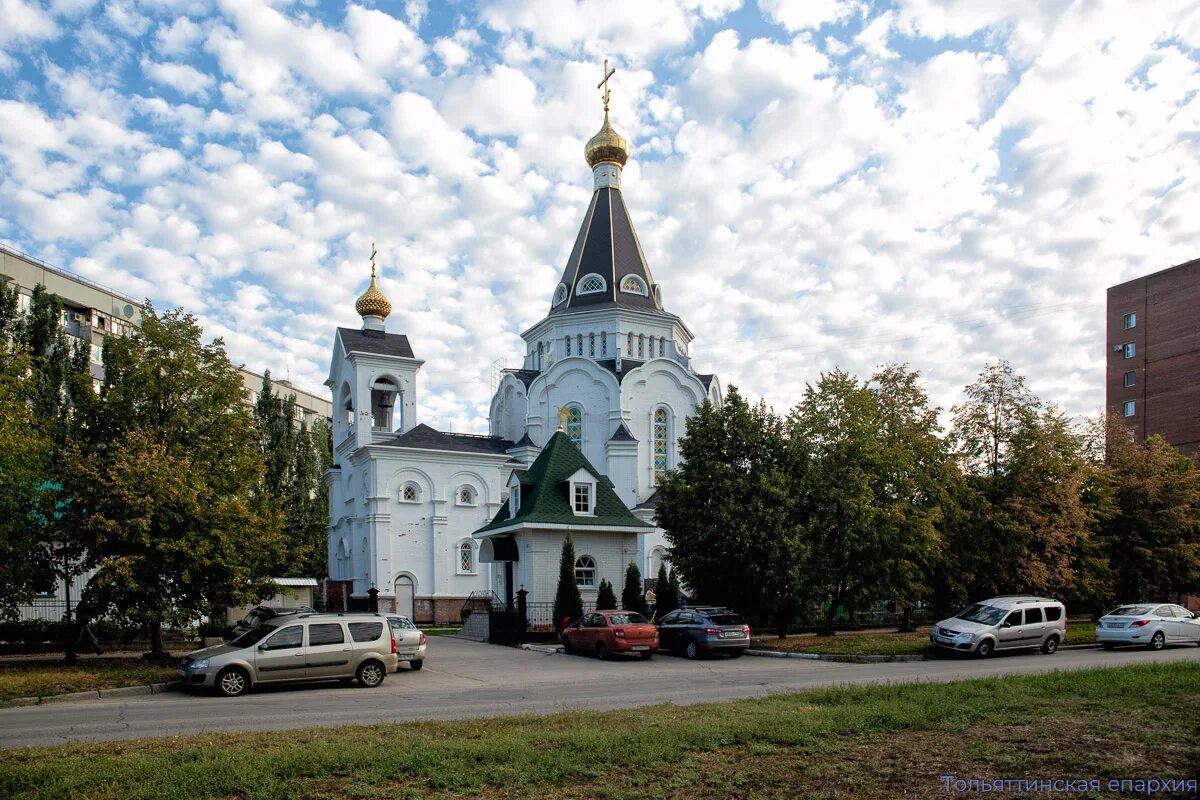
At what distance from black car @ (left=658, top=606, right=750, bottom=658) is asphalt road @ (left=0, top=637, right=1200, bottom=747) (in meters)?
0.43

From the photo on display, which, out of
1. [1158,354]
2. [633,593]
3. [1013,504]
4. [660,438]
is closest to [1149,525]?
[1013,504]

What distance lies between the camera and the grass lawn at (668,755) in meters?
8.16

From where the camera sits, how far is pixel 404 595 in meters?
44.6

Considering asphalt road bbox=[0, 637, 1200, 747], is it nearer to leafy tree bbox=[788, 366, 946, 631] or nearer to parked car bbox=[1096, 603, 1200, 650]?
parked car bbox=[1096, 603, 1200, 650]

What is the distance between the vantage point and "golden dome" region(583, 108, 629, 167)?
191 ft

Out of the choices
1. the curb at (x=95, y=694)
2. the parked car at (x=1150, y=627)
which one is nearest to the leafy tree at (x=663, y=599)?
the parked car at (x=1150, y=627)

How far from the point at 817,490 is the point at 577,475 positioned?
351 inches

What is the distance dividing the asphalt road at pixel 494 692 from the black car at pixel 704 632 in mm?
432

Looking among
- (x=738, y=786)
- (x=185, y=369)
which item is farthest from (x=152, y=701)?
(x=738, y=786)

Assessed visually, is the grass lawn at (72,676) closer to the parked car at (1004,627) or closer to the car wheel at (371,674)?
the car wheel at (371,674)

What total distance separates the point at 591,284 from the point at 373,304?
1259cm

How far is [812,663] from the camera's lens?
2217 cm

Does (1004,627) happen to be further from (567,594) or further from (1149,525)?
(1149,525)

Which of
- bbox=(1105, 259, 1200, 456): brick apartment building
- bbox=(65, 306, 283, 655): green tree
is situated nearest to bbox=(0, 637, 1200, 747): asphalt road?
bbox=(65, 306, 283, 655): green tree
